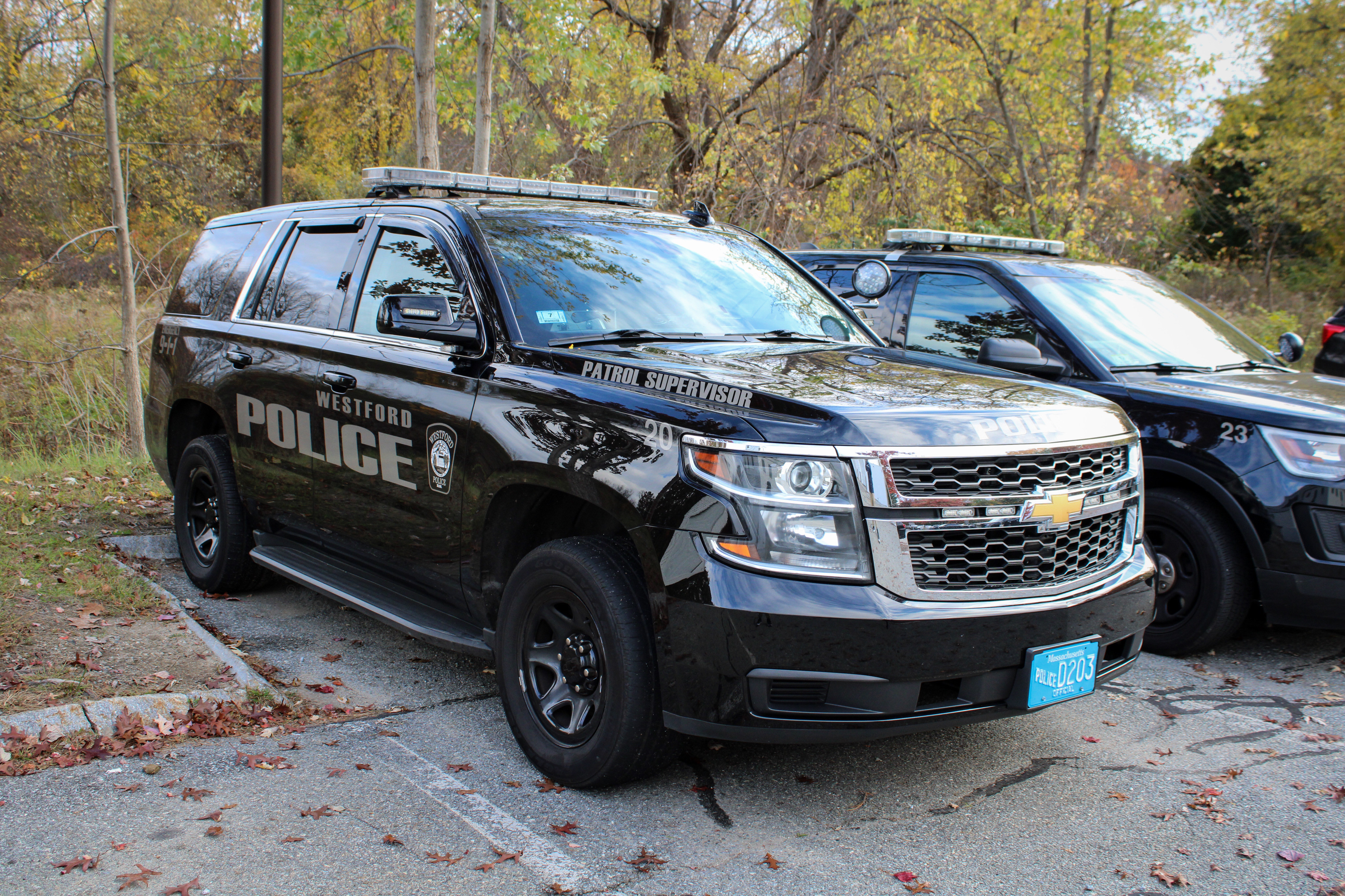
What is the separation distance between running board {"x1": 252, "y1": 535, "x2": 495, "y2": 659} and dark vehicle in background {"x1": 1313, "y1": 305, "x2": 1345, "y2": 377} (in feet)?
22.9

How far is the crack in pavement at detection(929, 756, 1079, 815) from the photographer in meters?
3.46

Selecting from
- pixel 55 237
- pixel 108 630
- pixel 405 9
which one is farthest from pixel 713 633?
pixel 55 237

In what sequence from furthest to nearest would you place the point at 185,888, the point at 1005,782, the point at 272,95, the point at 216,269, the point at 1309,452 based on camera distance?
the point at 272,95 → the point at 216,269 → the point at 1309,452 → the point at 1005,782 → the point at 185,888

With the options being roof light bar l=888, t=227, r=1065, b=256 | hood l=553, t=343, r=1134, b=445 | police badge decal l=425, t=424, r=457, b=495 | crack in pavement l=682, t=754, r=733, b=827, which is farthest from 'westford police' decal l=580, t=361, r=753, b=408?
roof light bar l=888, t=227, r=1065, b=256

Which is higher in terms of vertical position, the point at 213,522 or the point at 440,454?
the point at 440,454

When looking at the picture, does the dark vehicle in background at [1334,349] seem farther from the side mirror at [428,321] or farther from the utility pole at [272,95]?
the utility pole at [272,95]

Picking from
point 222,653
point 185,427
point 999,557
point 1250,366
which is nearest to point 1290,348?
point 1250,366

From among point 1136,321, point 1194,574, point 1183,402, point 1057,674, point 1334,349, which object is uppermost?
point 1136,321

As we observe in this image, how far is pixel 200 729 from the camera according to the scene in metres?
3.90

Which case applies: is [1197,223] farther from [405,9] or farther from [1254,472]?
[1254,472]

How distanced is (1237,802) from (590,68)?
35.4ft

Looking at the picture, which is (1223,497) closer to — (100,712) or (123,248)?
(100,712)

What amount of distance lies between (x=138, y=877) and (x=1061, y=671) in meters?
2.66

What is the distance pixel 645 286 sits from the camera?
4.26m
